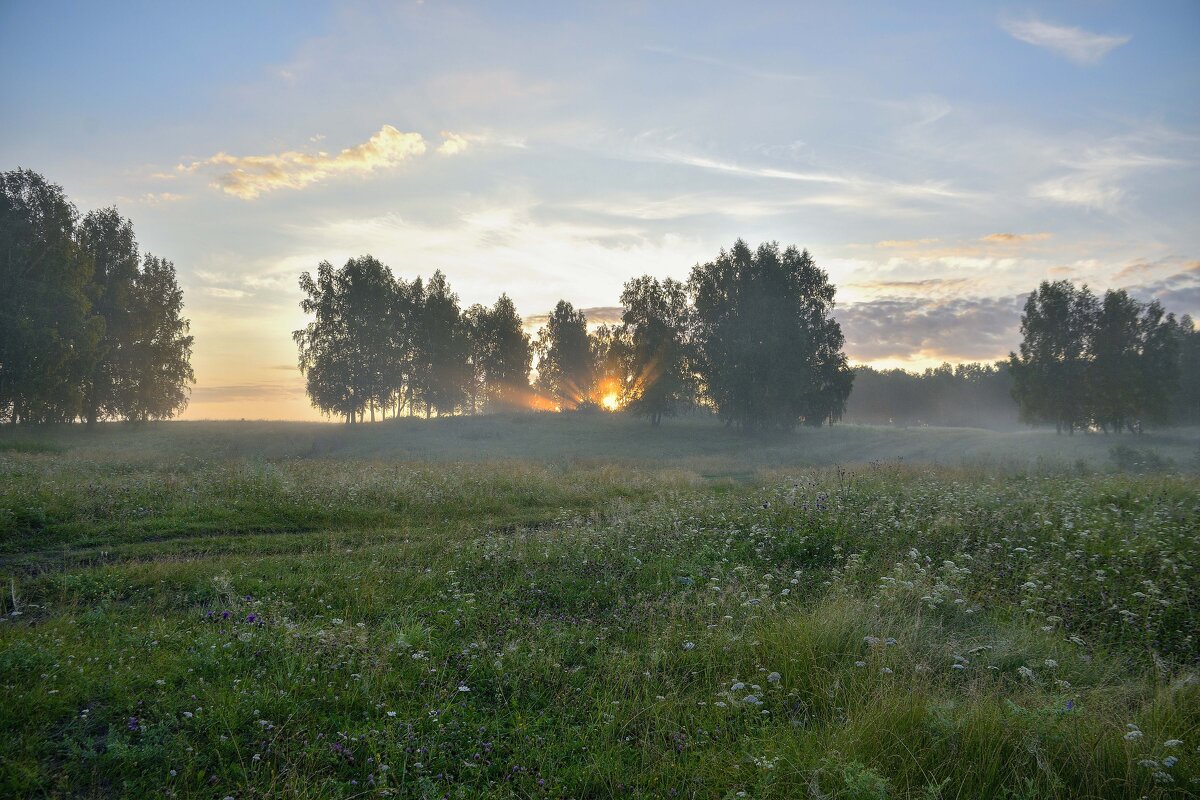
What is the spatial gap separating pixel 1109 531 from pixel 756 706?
329 inches

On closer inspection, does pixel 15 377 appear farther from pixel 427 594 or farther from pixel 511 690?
pixel 511 690

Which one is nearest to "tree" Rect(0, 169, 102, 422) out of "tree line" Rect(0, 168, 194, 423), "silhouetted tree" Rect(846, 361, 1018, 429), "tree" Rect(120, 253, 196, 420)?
"tree line" Rect(0, 168, 194, 423)

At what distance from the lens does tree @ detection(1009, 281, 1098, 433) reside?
47.8 m

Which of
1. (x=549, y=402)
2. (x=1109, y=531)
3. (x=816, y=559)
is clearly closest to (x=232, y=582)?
(x=816, y=559)

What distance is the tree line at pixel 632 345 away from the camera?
157 ft

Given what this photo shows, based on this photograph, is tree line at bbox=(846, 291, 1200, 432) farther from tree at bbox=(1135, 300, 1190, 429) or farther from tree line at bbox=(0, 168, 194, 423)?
tree line at bbox=(0, 168, 194, 423)

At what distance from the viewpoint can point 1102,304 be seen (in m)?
47.1

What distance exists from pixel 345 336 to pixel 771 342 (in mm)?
38620

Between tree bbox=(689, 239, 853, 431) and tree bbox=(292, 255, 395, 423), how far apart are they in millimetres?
30574

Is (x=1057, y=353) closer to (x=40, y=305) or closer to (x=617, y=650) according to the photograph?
(x=617, y=650)

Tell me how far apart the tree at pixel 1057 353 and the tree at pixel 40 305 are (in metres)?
70.3

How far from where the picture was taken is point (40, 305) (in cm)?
3488

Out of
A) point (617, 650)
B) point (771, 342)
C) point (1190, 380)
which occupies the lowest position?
point (617, 650)

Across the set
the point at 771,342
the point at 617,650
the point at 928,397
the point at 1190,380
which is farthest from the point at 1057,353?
the point at 928,397
